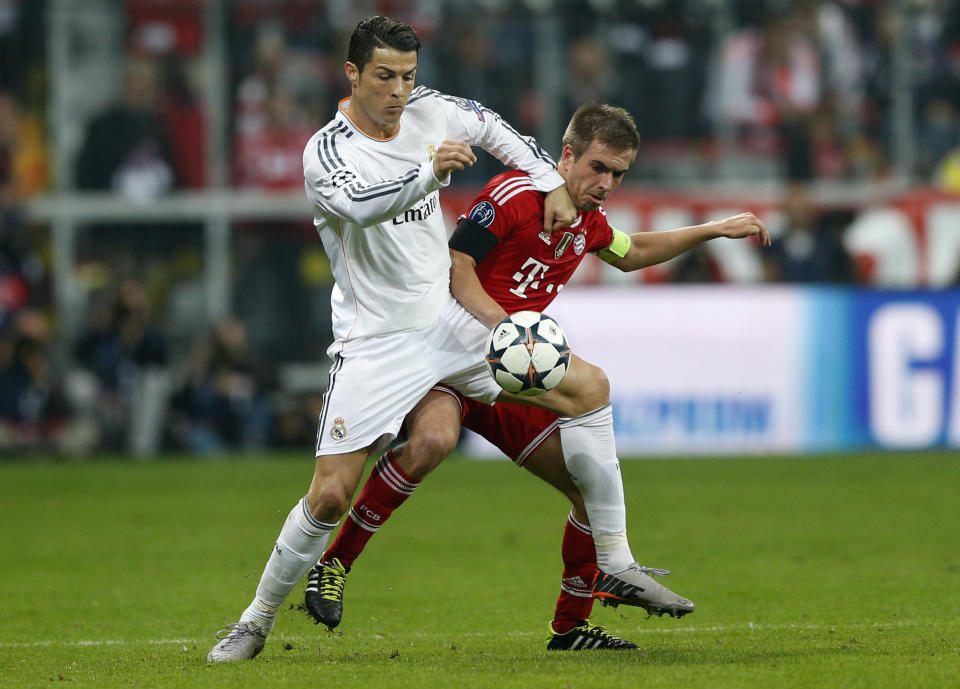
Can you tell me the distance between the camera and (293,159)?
1681 cm

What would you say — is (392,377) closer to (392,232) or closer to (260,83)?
(392,232)

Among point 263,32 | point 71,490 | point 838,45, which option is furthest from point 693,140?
point 71,490

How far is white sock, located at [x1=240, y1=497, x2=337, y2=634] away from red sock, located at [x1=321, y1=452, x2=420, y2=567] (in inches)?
7.5

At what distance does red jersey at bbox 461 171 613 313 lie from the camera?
6141 mm

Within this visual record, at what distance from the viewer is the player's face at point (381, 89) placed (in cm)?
595

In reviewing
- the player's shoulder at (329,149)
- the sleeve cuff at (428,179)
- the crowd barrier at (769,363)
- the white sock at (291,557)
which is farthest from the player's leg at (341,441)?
the crowd barrier at (769,363)

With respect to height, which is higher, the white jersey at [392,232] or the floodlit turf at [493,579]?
the white jersey at [392,232]

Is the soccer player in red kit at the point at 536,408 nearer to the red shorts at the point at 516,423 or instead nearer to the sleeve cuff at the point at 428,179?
the red shorts at the point at 516,423

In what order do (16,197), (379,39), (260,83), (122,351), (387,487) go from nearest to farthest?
(379,39)
(387,487)
(122,351)
(16,197)
(260,83)

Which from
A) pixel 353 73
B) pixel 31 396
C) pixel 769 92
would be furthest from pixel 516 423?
pixel 769 92

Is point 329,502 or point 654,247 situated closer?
point 329,502

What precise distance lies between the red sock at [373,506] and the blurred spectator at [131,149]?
441 inches

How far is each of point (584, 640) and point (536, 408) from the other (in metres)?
0.97

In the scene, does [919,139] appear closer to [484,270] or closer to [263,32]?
[263,32]
